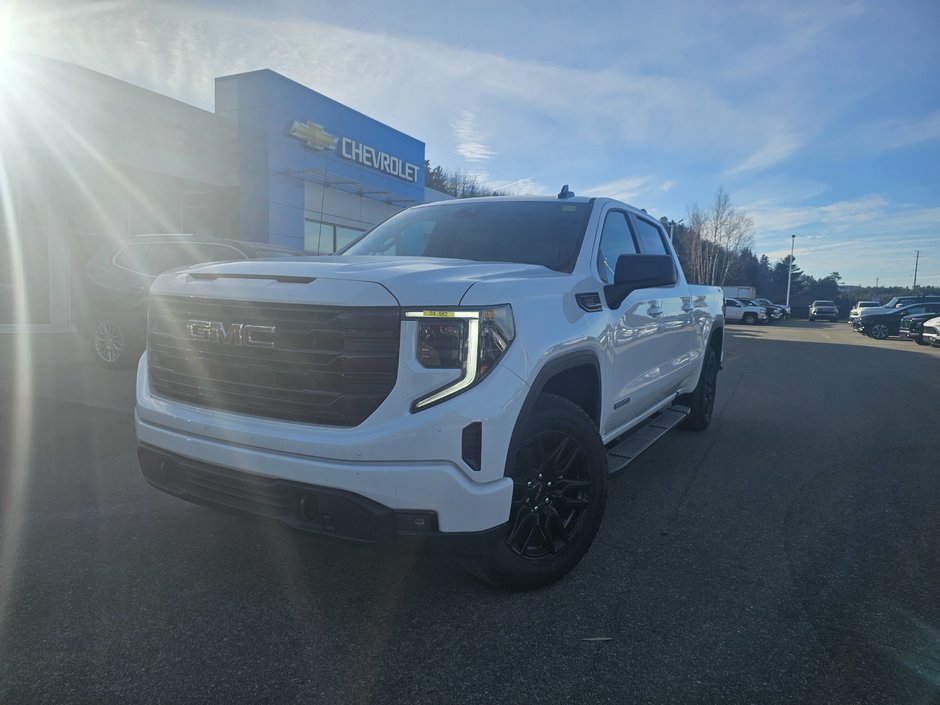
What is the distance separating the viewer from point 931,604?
286 cm

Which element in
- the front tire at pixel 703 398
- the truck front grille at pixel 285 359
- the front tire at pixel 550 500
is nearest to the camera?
the truck front grille at pixel 285 359

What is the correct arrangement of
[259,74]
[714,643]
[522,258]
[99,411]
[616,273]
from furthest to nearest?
[259,74] < [99,411] < [522,258] < [616,273] < [714,643]

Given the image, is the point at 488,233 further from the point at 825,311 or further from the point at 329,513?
the point at 825,311

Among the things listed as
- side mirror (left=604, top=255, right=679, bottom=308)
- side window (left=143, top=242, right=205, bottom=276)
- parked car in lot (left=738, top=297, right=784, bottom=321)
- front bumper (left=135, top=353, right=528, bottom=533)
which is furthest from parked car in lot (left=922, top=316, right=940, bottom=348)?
front bumper (left=135, top=353, right=528, bottom=533)

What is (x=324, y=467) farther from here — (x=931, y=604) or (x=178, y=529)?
(x=931, y=604)

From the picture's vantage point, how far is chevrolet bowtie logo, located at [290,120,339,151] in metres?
18.0

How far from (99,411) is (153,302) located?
3794 millimetres

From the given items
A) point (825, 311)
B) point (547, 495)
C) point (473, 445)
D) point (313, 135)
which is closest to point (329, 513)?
point (473, 445)

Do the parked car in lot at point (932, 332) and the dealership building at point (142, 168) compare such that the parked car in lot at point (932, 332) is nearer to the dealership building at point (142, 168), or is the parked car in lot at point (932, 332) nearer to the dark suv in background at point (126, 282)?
the dealership building at point (142, 168)

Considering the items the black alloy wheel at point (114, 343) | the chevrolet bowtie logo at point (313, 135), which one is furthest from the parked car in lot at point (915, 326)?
the black alloy wheel at point (114, 343)

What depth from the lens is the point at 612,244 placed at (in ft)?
13.1

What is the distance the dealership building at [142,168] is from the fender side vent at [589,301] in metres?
10.8

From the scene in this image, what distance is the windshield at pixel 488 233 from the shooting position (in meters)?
3.60

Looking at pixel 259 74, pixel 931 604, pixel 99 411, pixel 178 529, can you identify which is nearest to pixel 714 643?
pixel 931 604
